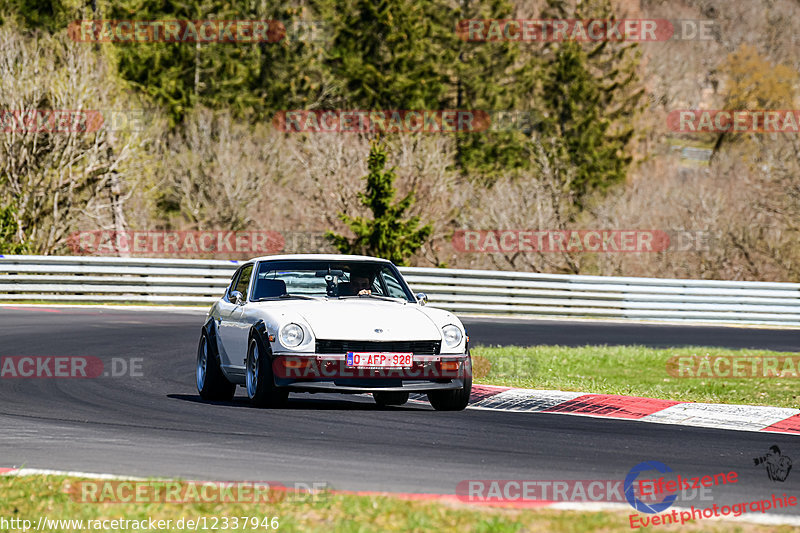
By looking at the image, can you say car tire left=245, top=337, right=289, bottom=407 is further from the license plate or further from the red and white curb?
the red and white curb

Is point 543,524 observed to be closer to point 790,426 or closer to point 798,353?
point 790,426

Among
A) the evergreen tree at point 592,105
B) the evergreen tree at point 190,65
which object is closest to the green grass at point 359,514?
the evergreen tree at point 190,65

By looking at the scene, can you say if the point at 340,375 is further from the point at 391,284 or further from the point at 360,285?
the point at 391,284

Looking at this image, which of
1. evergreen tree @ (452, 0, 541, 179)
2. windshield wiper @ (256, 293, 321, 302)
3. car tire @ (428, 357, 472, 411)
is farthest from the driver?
evergreen tree @ (452, 0, 541, 179)

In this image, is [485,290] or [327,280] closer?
[327,280]

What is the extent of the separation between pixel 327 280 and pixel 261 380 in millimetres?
1507

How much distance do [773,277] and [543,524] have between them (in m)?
34.1

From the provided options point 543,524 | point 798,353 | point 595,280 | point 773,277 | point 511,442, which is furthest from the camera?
point 773,277

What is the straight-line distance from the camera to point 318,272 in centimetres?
1168

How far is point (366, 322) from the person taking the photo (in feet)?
33.6

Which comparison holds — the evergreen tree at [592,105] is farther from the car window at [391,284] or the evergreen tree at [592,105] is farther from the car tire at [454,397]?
the car tire at [454,397]

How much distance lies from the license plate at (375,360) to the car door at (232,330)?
132 centimetres

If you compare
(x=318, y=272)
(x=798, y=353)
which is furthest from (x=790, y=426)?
(x=798, y=353)

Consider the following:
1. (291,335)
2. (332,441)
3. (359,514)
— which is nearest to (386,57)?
(291,335)
